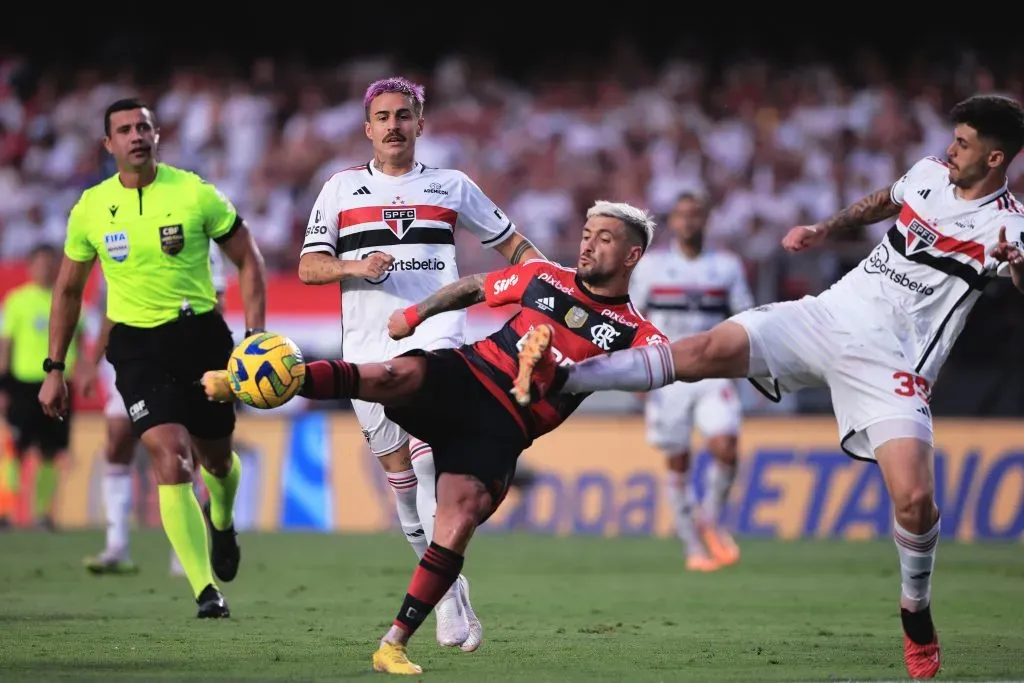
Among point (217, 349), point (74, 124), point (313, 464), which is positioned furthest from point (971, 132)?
point (74, 124)

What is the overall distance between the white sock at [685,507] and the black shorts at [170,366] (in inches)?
202

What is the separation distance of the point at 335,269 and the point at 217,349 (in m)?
1.72

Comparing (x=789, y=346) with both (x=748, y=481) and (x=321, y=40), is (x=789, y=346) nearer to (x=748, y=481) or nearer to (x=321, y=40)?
(x=748, y=481)

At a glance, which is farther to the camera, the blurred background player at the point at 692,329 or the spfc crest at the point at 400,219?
the blurred background player at the point at 692,329

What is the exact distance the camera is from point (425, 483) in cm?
813

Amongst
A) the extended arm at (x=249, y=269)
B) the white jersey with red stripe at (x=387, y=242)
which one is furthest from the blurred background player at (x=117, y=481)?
the white jersey with red stripe at (x=387, y=242)

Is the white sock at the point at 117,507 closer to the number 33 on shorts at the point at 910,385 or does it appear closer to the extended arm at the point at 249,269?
the extended arm at the point at 249,269

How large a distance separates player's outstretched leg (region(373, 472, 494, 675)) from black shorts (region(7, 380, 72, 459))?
1098 cm

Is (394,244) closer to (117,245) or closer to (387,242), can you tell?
(387,242)

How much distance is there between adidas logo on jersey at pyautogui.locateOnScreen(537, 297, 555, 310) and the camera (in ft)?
23.9

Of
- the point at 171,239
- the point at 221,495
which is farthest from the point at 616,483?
the point at 171,239

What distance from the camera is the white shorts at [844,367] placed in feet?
22.9

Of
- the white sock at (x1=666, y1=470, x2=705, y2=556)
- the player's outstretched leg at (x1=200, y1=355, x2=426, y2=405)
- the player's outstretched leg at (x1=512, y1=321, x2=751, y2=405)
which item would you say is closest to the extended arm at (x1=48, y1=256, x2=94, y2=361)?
the player's outstretched leg at (x1=200, y1=355, x2=426, y2=405)

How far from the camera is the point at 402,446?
27.9 feet
